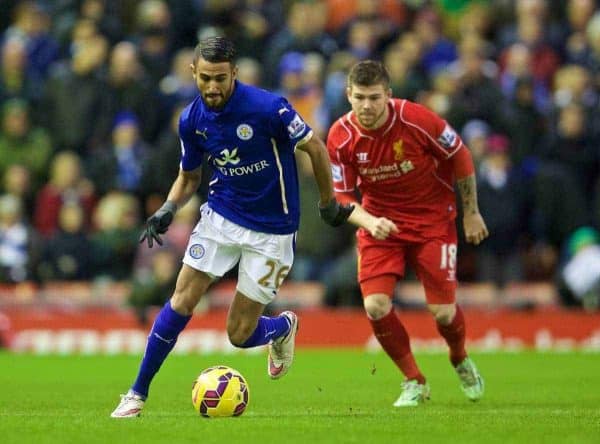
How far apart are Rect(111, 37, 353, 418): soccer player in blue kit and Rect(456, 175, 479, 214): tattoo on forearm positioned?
6.07ft

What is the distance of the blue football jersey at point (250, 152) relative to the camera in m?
10.1

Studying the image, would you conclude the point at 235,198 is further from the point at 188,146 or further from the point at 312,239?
the point at 312,239

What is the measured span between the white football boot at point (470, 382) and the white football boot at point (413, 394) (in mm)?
391

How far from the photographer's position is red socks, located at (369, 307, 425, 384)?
1180 cm

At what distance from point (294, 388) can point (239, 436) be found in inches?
193

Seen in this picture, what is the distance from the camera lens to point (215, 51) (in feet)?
32.2

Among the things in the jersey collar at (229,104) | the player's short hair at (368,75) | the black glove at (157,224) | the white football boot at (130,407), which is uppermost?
the player's short hair at (368,75)

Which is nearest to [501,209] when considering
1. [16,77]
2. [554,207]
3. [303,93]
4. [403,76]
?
[554,207]

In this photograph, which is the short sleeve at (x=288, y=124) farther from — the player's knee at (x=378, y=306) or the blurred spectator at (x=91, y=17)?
the blurred spectator at (x=91, y=17)

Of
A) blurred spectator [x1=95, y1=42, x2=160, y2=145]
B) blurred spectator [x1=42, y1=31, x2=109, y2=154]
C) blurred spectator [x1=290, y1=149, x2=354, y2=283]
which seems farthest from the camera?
blurred spectator [x1=42, y1=31, x2=109, y2=154]

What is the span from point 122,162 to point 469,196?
9.57 metres

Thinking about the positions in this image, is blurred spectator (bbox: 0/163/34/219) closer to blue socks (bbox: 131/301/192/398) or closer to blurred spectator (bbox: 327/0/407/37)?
blurred spectator (bbox: 327/0/407/37)

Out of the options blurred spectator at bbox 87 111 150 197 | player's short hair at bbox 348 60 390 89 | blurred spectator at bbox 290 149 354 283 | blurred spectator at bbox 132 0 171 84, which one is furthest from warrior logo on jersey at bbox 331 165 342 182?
blurred spectator at bbox 132 0 171 84

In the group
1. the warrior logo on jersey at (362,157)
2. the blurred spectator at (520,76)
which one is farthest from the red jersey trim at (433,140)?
the blurred spectator at (520,76)
